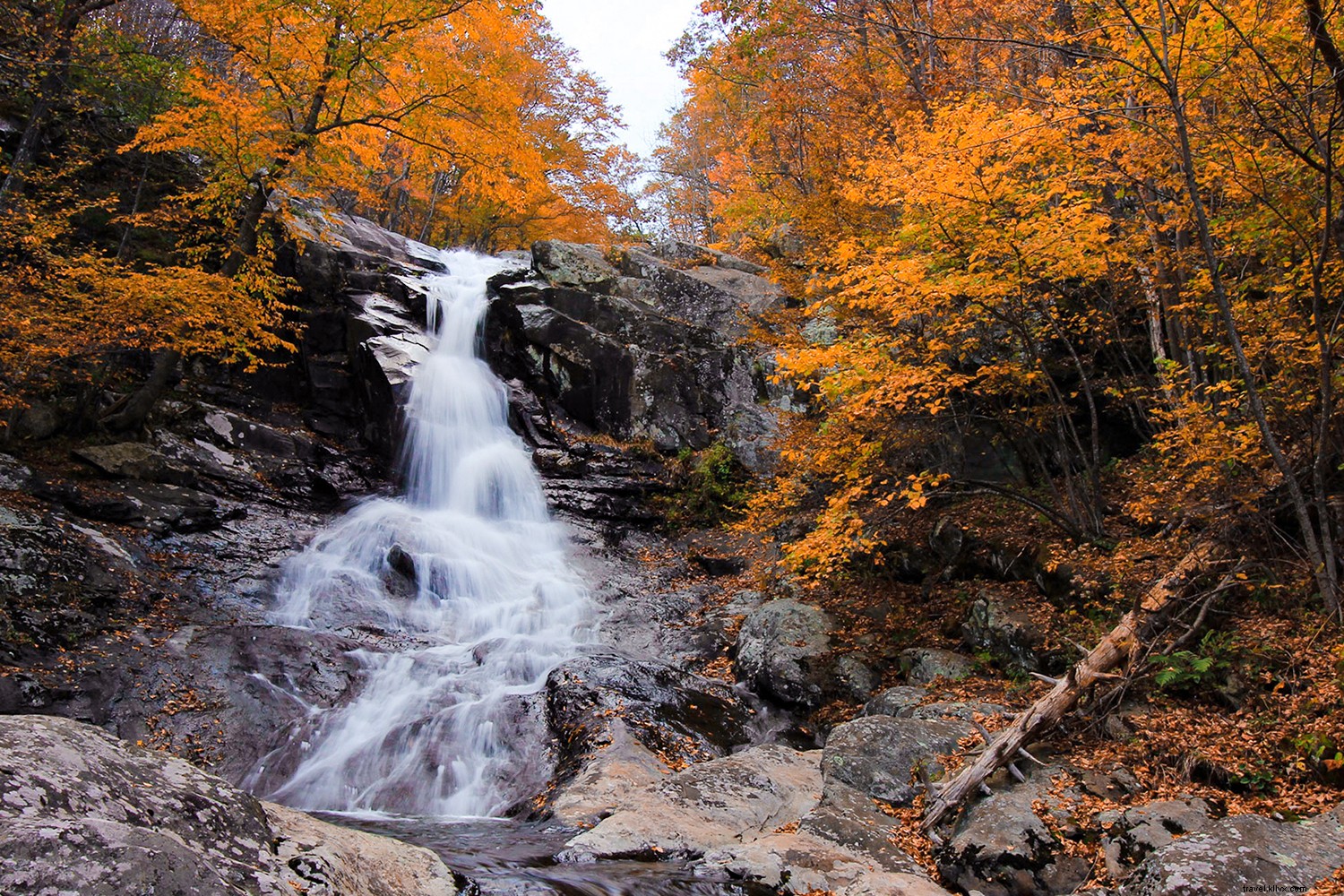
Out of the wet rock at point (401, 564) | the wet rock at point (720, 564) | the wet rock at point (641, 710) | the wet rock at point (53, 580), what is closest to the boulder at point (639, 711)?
the wet rock at point (641, 710)

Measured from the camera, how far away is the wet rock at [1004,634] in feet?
22.2

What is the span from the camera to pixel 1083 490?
752 cm

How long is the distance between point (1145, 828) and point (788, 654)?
14.7 feet

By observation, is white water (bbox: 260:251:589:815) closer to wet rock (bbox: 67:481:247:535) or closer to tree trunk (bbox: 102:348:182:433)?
wet rock (bbox: 67:481:247:535)

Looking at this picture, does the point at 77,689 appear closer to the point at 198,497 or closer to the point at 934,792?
the point at 198,497

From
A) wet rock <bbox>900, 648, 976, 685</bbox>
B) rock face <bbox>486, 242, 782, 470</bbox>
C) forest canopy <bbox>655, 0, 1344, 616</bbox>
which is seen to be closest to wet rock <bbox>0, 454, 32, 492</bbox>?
rock face <bbox>486, 242, 782, 470</bbox>

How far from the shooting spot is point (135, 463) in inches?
379

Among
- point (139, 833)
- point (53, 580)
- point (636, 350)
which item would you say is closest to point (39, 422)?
point (53, 580)

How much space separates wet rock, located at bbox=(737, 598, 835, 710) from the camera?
779cm

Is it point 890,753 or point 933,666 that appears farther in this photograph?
point 933,666

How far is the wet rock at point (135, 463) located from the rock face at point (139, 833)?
9.01 metres

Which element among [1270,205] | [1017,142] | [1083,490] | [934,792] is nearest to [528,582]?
[934,792]

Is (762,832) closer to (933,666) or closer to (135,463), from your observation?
(933,666)

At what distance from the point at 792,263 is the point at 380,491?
9461 millimetres
